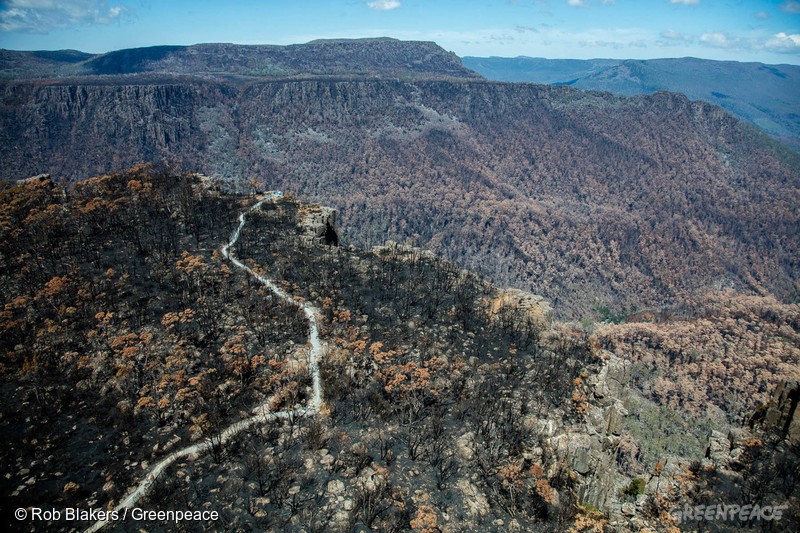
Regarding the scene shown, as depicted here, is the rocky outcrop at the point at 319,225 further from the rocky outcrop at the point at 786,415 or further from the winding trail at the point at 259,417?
the rocky outcrop at the point at 786,415

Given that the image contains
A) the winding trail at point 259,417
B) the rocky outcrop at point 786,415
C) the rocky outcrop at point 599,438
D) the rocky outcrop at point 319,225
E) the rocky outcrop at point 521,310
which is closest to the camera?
the winding trail at point 259,417

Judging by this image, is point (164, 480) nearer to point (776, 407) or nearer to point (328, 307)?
point (328, 307)

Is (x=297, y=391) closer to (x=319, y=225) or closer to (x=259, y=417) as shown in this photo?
(x=259, y=417)

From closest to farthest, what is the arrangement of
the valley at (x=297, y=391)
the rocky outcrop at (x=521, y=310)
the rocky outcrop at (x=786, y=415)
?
the valley at (x=297, y=391) → the rocky outcrop at (x=786, y=415) → the rocky outcrop at (x=521, y=310)

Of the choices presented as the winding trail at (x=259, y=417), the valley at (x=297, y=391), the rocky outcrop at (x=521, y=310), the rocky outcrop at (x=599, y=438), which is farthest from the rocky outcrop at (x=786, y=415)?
the winding trail at (x=259, y=417)

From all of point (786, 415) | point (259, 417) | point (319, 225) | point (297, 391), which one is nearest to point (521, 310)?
point (786, 415)

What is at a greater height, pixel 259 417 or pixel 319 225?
pixel 319 225

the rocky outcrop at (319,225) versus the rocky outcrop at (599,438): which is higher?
the rocky outcrop at (319,225)

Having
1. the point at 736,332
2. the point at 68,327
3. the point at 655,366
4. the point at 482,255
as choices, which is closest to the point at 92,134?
the point at 482,255

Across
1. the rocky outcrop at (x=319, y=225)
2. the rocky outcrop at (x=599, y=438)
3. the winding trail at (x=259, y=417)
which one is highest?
the rocky outcrop at (x=319, y=225)

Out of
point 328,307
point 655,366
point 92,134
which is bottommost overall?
point 655,366

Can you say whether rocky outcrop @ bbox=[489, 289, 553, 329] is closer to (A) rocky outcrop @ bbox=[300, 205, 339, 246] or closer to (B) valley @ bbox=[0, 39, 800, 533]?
(B) valley @ bbox=[0, 39, 800, 533]
